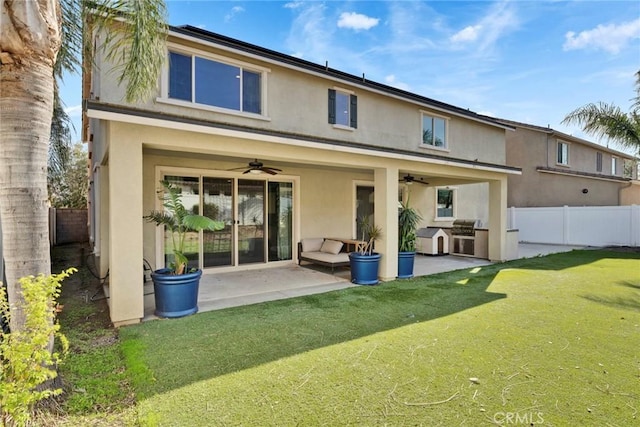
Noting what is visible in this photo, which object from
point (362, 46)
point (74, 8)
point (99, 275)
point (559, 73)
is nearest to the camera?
point (74, 8)

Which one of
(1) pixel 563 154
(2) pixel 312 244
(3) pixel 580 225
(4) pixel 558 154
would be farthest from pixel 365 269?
A: (1) pixel 563 154

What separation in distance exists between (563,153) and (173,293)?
24560 mm

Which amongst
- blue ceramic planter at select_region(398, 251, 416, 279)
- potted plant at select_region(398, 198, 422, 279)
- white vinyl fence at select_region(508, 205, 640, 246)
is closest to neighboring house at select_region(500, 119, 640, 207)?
white vinyl fence at select_region(508, 205, 640, 246)

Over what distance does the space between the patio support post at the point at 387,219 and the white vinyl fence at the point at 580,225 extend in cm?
1307

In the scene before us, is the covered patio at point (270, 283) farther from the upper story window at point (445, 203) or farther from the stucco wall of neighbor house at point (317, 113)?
the upper story window at point (445, 203)

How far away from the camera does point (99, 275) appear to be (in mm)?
9203

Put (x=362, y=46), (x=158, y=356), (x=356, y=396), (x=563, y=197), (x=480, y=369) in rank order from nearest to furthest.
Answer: (x=356, y=396) < (x=480, y=369) < (x=158, y=356) < (x=362, y=46) < (x=563, y=197)

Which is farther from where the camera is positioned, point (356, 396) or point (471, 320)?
point (471, 320)

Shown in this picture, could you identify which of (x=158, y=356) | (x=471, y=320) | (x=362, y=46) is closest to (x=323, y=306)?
(x=471, y=320)

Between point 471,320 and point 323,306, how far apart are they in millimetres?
2691

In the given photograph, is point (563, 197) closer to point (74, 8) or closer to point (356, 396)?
point (356, 396)

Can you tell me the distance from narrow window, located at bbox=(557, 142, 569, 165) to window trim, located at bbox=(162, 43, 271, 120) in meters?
20.8

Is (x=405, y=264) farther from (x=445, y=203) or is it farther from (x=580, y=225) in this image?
(x=580, y=225)

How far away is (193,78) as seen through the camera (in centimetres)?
729
